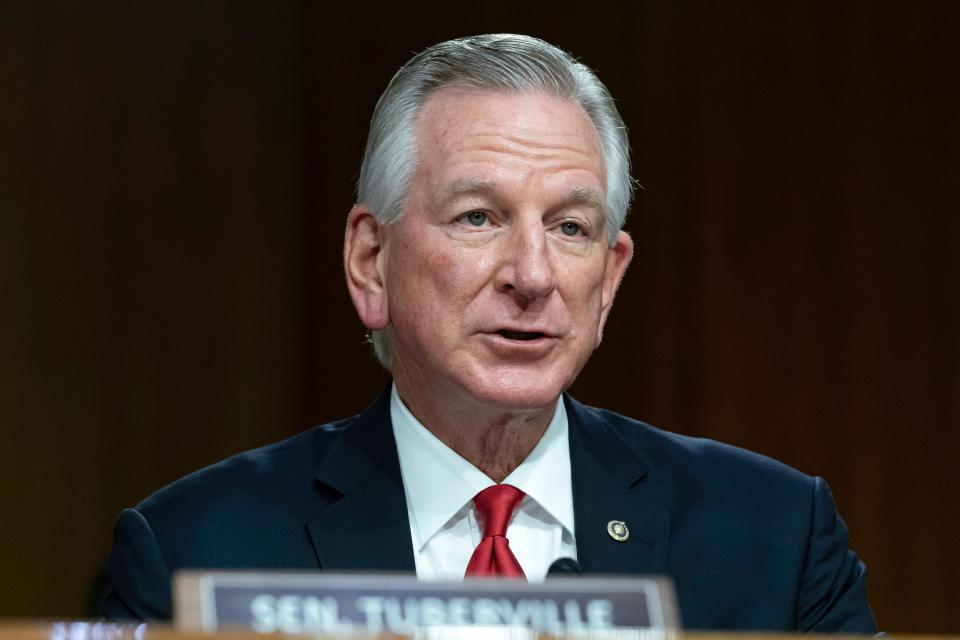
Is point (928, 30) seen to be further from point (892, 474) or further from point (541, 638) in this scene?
point (541, 638)

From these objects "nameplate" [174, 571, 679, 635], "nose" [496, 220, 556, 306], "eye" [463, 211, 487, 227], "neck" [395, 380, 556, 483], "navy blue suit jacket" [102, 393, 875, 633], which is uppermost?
"eye" [463, 211, 487, 227]

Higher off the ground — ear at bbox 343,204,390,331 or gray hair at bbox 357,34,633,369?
gray hair at bbox 357,34,633,369

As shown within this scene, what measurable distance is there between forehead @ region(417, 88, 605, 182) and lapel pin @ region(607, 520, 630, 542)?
0.53 meters

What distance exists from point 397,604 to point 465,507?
0.91 meters

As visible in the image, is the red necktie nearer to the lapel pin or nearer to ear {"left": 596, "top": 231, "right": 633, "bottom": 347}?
the lapel pin

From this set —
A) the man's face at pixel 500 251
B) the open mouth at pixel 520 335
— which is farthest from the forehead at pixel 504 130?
the open mouth at pixel 520 335

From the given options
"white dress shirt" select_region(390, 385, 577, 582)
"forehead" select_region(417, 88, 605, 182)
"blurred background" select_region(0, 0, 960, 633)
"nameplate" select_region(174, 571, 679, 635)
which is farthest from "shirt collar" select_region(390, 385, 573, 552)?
"blurred background" select_region(0, 0, 960, 633)

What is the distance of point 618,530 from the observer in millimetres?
2000

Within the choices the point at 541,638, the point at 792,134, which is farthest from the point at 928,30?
the point at 541,638

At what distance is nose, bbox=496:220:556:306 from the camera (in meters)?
1.87

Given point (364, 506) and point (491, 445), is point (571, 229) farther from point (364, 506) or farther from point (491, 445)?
point (364, 506)

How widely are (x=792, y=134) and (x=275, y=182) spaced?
1.81m

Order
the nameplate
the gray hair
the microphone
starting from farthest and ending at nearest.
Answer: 1. the gray hair
2. the microphone
3. the nameplate

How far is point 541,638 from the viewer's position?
1.02 meters
